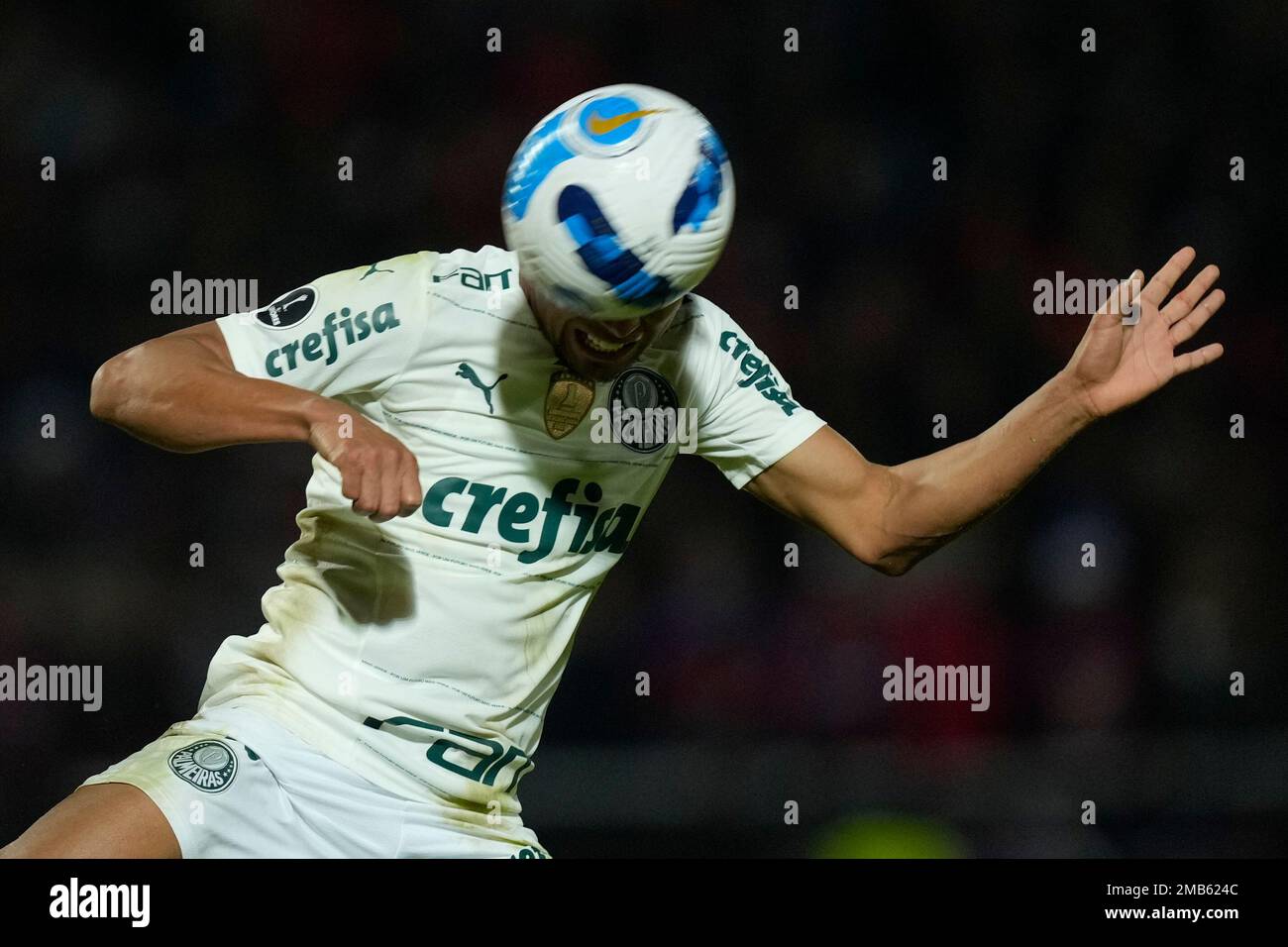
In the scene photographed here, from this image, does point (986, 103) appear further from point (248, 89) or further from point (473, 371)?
point (473, 371)

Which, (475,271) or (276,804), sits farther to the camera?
(475,271)

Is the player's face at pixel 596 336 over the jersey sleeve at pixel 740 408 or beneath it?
over

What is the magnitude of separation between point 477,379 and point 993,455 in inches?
40.2

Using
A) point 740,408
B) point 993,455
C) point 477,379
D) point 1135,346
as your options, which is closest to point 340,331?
point 477,379

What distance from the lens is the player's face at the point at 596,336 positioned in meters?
2.74

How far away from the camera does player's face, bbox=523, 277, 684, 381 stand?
108 inches

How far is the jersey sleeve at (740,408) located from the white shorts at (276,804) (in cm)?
89

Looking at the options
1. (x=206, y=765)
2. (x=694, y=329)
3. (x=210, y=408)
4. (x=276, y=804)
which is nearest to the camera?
(x=210, y=408)

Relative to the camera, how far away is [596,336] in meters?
2.75

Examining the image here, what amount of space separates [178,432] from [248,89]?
326 centimetres

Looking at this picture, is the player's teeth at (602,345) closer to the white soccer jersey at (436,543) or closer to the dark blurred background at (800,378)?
the white soccer jersey at (436,543)

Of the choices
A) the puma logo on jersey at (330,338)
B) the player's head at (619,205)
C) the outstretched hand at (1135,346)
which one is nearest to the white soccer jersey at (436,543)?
the puma logo on jersey at (330,338)

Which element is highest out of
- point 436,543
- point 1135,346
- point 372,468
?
point 1135,346

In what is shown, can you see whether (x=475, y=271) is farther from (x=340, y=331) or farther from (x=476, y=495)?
(x=476, y=495)
